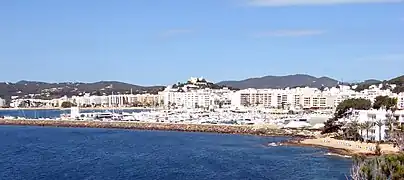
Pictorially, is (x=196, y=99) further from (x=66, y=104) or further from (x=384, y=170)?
(x=384, y=170)

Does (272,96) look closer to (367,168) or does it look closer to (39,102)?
(39,102)

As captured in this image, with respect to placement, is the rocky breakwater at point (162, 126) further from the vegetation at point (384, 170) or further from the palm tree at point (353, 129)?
the vegetation at point (384, 170)

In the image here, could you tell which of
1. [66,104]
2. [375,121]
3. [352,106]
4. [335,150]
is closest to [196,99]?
[66,104]

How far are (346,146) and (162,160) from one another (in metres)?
10.3

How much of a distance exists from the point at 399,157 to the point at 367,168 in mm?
602

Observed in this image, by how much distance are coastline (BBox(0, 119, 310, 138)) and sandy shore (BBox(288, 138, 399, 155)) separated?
211 inches

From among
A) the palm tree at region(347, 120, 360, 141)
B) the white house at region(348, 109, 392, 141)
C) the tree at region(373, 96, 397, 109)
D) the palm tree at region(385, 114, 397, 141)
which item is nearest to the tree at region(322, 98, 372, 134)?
the tree at region(373, 96, 397, 109)

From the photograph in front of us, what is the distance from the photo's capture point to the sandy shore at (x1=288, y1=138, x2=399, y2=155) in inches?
1140

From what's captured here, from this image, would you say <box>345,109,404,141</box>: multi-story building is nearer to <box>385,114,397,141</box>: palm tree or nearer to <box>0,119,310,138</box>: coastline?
<box>385,114,397,141</box>: palm tree

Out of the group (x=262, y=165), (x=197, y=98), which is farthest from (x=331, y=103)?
(x=262, y=165)

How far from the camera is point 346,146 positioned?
32.5 meters

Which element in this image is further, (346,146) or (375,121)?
(375,121)

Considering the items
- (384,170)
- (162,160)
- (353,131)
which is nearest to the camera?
(384,170)

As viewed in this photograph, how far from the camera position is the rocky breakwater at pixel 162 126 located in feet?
152
